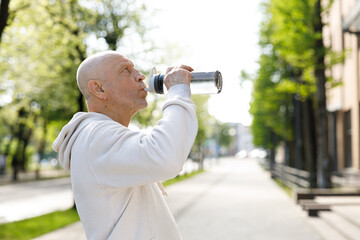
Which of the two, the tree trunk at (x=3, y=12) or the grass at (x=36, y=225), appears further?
the grass at (x=36, y=225)

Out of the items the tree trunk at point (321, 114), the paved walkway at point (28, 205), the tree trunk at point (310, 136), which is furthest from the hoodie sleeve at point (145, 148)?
the tree trunk at point (310, 136)

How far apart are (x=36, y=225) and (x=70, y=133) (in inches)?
388

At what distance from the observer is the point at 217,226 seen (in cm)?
1037

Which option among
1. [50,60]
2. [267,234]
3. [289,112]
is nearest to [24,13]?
[50,60]

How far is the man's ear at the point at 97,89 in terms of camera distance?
1811 millimetres

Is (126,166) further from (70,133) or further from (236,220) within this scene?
(236,220)

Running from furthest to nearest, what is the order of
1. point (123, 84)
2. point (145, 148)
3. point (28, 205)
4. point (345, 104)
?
point (345, 104) < point (28, 205) < point (123, 84) < point (145, 148)

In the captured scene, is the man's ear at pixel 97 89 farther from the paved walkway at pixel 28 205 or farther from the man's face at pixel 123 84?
the paved walkway at pixel 28 205

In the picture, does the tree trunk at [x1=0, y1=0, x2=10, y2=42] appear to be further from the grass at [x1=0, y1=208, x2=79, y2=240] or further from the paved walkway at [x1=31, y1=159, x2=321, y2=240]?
the grass at [x1=0, y1=208, x2=79, y2=240]

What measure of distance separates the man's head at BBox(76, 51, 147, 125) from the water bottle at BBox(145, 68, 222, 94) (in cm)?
7

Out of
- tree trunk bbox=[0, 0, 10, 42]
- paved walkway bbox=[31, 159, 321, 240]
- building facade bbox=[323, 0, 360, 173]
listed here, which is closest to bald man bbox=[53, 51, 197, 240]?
tree trunk bbox=[0, 0, 10, 42]

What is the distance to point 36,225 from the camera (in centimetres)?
1095

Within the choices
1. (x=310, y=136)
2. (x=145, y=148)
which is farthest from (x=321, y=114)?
(x=145, y=148)

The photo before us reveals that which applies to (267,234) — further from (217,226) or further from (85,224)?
(85,224)
